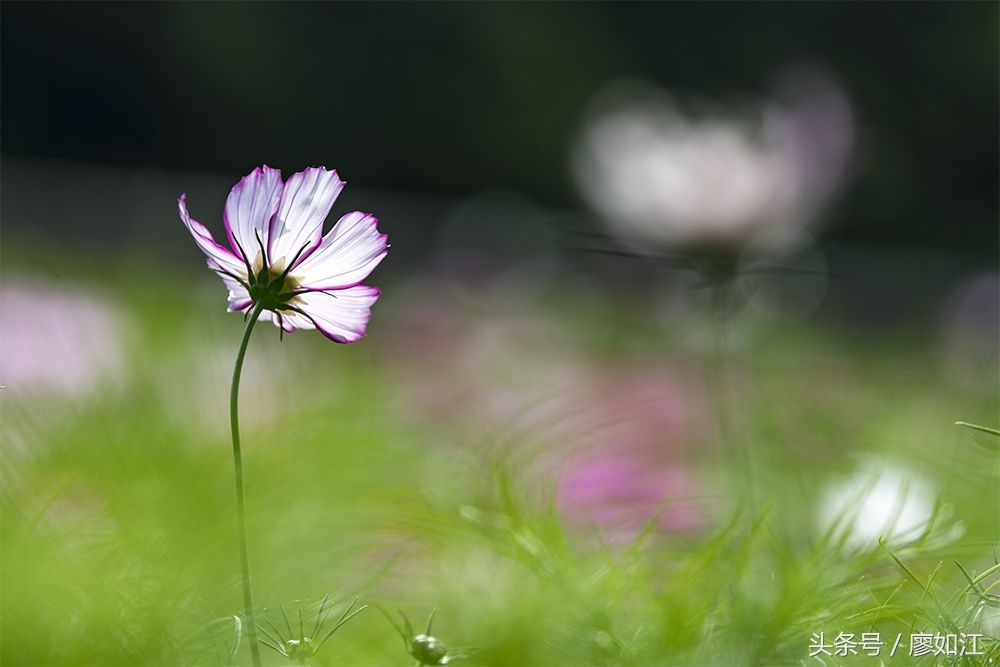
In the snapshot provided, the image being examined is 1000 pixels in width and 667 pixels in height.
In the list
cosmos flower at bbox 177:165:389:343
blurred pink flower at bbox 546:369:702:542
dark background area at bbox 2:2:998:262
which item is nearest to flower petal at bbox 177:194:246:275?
→ cosmos flower at bbox 177:165:389:343

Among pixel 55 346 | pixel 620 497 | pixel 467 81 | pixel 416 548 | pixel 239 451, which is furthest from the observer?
pixel 467 81

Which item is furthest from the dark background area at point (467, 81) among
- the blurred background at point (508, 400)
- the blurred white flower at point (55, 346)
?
the blurred white flower at point (55, 346)

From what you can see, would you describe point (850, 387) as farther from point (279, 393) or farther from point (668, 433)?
point (279, 393)

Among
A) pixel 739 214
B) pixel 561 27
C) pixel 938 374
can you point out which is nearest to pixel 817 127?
pixel 739 214

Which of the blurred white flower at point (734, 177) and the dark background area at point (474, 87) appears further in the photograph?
the dark background area at point (474, 87)

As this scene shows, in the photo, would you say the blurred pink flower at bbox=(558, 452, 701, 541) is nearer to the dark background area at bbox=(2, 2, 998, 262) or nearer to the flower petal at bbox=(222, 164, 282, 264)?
the flower petal at bbox=(222, 164, 282, 264)

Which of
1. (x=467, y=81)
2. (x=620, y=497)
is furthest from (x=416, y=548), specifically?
(x=467, y=81)

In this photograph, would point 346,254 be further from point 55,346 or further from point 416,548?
point 55,346

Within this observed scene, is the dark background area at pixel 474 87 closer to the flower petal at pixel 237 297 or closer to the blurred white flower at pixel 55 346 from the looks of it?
the blurred white flower at pixel 55 346
